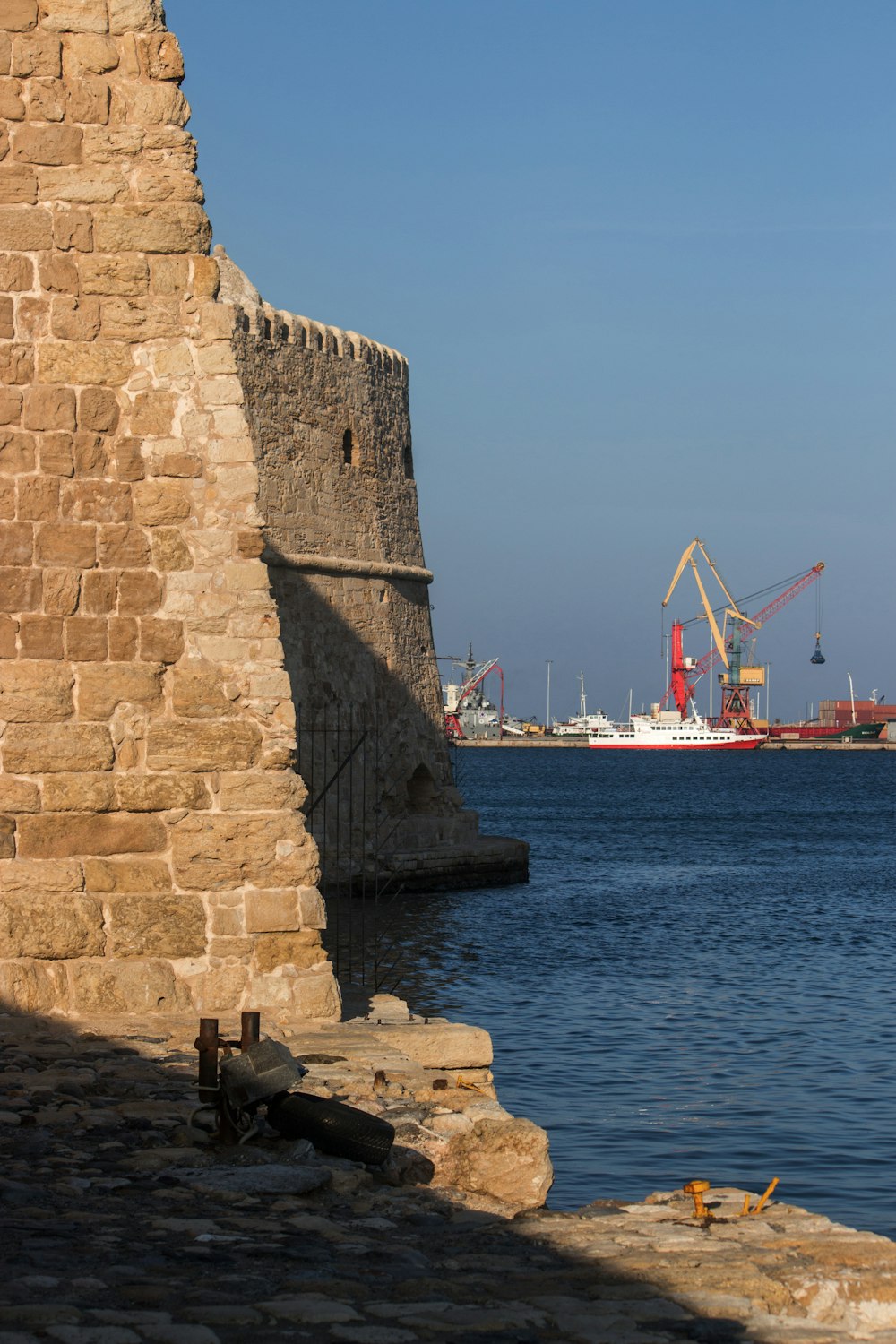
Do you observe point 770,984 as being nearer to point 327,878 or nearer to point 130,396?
point 327,878

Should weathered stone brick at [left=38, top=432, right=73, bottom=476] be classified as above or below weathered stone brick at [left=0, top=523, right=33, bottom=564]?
above

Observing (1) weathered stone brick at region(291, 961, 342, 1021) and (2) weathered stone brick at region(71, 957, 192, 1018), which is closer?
(2) weathered stone brick at region(71, 957, 192, 1018)

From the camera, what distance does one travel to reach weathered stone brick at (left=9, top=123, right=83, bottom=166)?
509 cm

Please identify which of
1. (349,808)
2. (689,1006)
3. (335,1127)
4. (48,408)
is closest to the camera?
(335,1127)

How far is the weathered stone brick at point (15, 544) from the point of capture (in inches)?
195

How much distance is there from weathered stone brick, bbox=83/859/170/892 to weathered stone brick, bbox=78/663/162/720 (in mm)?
450

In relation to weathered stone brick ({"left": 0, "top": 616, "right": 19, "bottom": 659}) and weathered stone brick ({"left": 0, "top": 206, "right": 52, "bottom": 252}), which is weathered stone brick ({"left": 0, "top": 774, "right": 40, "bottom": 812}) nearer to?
weathered stone brick ({"left": 0, "top": 616, "right": 19, "bottom": 659})

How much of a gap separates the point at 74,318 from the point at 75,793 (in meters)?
1.48

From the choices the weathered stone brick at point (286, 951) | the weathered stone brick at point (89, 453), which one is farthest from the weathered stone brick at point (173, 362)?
the weathered stone brick at point (286, 951)

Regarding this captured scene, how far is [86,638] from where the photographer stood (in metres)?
5.00

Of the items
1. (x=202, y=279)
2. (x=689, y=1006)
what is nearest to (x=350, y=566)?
(x=689, y=1006)

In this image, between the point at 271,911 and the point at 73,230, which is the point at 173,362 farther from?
the point at 271,911

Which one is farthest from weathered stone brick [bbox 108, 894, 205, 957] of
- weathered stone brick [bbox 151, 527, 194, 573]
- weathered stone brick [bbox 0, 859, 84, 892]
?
weathered stone brick [bbox 151, 527, 194, 573]

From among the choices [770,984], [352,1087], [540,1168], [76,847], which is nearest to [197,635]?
[76,847]
